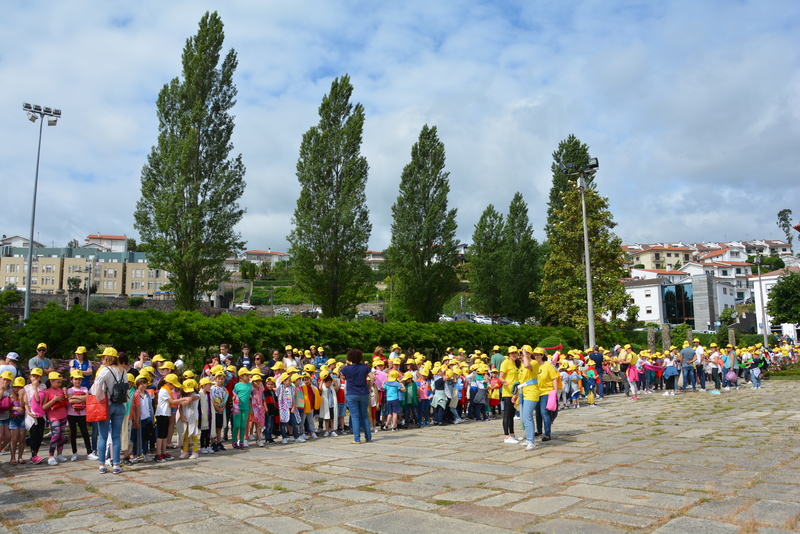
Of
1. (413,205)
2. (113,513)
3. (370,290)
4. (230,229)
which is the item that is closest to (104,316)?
(113,513)

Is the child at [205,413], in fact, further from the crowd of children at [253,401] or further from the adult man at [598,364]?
the adult man at [598,364]

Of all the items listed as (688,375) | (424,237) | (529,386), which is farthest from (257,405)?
(424,237)

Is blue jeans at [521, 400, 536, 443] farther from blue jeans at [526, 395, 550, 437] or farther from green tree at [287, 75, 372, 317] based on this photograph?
green tree at [287, 75, 372, 317]

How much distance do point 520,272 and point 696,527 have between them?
4459 centimetres

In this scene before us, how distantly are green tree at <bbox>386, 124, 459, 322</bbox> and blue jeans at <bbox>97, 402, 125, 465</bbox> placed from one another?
27088mm

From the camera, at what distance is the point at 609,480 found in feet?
22.4

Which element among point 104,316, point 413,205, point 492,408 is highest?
point 413,205

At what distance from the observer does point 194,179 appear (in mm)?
26062

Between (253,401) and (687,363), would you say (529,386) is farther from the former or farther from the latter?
(687,363)

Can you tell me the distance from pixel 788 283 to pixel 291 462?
56.7 metres

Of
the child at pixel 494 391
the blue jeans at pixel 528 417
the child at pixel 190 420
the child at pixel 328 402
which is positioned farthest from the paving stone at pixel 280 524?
the child at pixel 494 391

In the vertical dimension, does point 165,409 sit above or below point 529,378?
below

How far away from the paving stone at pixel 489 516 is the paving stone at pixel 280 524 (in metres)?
1.39

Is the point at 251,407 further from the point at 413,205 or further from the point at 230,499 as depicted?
the point at 413,205
